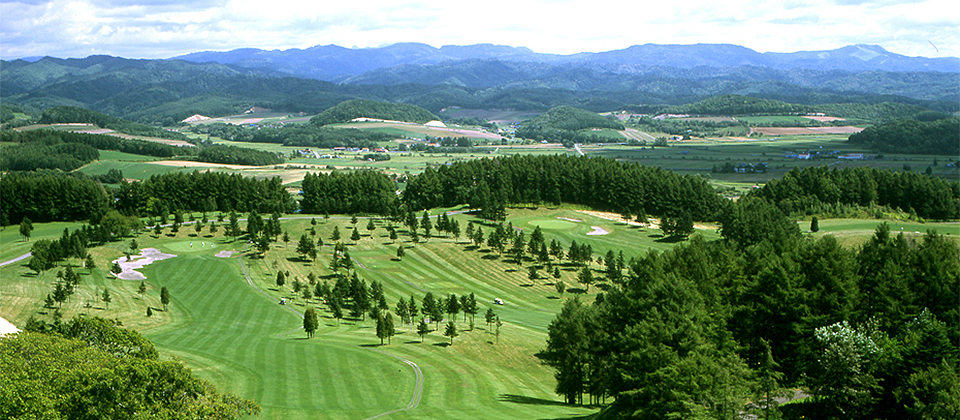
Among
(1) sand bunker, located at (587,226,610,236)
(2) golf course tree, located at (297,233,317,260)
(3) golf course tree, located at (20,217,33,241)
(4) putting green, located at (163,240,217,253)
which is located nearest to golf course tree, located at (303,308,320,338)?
(2) golf course tree, located at (297,233,317,260)

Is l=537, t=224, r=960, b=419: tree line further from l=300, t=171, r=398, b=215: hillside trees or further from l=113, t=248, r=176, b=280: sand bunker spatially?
l=300, t=171, r=398, b=215: hillside trees

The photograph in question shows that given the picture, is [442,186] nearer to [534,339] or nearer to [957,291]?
[534,339]

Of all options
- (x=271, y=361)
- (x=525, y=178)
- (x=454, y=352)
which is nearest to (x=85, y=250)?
(x=271, y=361)

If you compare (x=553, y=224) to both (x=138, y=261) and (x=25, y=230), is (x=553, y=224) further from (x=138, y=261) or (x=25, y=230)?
(x=25, y=230)

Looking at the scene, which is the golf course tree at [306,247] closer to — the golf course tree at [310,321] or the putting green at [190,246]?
the putting green at [190,246]

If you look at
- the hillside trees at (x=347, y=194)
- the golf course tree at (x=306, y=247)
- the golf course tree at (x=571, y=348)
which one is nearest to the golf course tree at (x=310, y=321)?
the golf course tree at (x=571, y=348)

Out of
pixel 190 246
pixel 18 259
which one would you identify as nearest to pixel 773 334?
pixel 190 246
